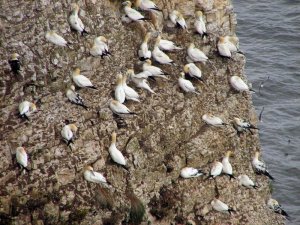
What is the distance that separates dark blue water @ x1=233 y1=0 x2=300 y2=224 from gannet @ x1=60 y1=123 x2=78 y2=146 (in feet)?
32.6

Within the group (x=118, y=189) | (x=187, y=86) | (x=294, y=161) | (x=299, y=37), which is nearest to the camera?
(x=118, y=189)

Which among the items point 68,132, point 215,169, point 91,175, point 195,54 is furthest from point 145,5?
point 91,175

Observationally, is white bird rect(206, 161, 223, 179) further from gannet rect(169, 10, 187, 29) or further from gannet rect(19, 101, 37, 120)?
gannet rect(19, 101, 37, 120)

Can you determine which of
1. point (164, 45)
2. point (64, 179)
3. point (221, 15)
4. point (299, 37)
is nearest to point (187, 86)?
point (164, 45)

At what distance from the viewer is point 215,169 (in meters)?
19.3

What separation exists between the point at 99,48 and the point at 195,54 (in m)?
2.82

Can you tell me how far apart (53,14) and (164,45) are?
9.89 feet

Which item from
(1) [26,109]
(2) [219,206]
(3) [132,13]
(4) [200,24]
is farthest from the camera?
(4) [200,24]

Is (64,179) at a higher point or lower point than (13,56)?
lower

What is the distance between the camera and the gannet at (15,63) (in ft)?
55.9

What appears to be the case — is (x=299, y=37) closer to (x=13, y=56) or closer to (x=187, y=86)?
(x=187, y=86)

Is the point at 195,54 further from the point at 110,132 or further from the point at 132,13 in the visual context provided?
the point at 110,132

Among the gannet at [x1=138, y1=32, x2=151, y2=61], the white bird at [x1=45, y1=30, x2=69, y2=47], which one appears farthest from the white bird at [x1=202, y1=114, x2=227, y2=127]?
the white bird at [x1=45, y1=30, x2=69, y2=47]

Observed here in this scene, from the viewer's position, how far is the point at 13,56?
17031 millimetres
